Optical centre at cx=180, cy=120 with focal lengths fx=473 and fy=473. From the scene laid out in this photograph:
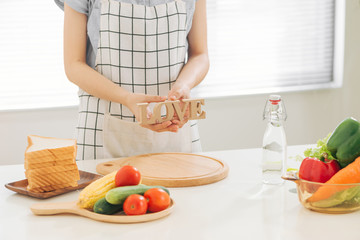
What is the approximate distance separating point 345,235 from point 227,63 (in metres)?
2.44

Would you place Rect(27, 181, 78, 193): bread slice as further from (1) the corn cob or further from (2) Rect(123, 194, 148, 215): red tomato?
(2) Rect(123, 194, 148, 215): red tomato

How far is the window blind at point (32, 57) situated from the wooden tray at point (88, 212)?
6.97 ft

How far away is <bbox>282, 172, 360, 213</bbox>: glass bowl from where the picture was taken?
1067mm

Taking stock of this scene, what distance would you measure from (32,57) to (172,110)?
6.34ft

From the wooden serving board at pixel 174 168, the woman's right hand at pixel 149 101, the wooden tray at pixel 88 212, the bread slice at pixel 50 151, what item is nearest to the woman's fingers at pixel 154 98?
the woman's right hand at pixel 149 101

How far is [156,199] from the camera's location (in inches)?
42.1

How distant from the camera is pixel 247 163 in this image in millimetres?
1535

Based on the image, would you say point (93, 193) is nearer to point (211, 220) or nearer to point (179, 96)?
point (211, 220)

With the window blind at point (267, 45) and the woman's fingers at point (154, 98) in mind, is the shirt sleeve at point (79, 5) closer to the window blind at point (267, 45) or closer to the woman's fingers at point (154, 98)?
the woman's fingers at point (154, 98)

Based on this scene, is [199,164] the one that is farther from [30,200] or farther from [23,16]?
[23,16]

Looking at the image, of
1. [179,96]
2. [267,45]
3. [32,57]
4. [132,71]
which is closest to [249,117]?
[267,45]

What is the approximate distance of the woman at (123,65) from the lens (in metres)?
1.68

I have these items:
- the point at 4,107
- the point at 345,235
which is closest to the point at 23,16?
the point at 4,107

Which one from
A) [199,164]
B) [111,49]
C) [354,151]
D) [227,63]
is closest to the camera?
[354,151]
